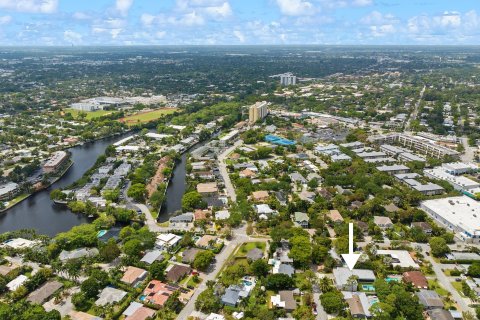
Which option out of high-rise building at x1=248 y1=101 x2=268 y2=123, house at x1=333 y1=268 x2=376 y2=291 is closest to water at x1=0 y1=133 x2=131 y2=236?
house at x1=333 y1=268 x2=376 y2=291

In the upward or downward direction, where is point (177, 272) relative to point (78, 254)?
downward

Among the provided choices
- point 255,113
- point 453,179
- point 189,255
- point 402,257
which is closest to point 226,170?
point 189,255

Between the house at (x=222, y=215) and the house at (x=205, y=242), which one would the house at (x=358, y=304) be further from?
the house at (x=222, y=215)

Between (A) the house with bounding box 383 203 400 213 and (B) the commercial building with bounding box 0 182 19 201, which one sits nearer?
(A) the house with bounding box 383 203 400 213

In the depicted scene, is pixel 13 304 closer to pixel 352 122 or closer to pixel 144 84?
pixel 352 122

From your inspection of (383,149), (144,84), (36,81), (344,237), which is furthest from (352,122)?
(36,81)

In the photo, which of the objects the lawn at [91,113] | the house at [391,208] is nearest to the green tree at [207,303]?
the house at [391,208]

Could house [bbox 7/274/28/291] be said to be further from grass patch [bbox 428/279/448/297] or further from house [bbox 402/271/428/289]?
grass patch [bbox 428/279/448/297]

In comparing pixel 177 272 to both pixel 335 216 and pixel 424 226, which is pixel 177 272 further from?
pixel 424 226
